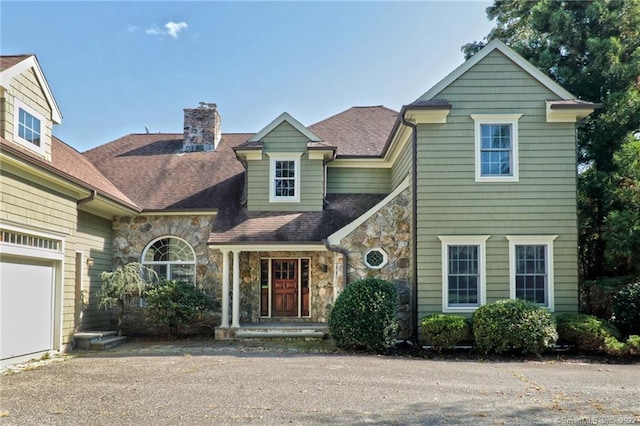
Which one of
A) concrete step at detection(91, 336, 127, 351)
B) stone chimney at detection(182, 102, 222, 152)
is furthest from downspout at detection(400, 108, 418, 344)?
stone chimney at detection(182, 102, 222, 152)

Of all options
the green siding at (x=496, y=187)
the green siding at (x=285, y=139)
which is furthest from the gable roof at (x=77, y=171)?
the green siding at (x=496, y=187)

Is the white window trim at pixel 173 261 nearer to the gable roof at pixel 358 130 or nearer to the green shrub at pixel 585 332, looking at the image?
the gable roof at pixel 358 130

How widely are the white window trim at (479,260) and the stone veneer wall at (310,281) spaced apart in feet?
11.9

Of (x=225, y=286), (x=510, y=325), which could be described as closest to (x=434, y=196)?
(x=510, y=325)

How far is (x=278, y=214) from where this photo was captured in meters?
14.5

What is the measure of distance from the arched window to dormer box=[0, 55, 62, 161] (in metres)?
4.43

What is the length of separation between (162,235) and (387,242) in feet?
21.3

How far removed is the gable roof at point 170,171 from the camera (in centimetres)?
1509


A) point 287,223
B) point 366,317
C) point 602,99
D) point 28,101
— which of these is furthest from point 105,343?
point 602,99

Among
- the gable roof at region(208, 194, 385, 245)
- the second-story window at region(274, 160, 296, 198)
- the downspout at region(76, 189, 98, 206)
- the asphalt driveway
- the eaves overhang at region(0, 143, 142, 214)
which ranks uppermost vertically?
the second-story window at region(274, 160, 296, 198)

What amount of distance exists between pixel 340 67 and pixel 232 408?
9.86 metres

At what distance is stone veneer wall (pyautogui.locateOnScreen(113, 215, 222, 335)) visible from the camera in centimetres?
1474

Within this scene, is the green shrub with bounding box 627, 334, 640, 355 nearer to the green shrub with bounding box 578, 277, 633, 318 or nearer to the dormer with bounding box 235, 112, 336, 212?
the green shrub with bounding box 578, 277, 633, 318

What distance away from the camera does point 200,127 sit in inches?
685
